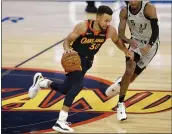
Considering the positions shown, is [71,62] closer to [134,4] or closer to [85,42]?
[85,42]

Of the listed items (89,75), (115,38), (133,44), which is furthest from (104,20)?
(89,75)

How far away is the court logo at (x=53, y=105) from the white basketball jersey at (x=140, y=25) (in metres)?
0.93

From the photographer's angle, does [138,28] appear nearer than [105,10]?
No

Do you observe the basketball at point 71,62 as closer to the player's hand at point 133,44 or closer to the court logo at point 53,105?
the player's hand at point 133,44

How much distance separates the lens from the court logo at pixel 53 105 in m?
3.84

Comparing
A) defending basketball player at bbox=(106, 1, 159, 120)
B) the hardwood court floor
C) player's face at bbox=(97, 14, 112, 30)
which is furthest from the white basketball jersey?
the hardwood court floor

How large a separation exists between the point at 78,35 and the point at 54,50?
11.0ft

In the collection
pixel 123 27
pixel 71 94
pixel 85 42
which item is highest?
pixel 123 27

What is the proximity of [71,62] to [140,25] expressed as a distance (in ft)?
2.37

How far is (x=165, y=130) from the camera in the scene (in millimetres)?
3869

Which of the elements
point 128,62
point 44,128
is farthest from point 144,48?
point 44,128

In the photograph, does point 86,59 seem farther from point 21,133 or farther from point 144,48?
point 21,133

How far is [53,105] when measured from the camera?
4.18 meters

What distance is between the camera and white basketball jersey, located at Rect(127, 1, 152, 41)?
11.1 feet
